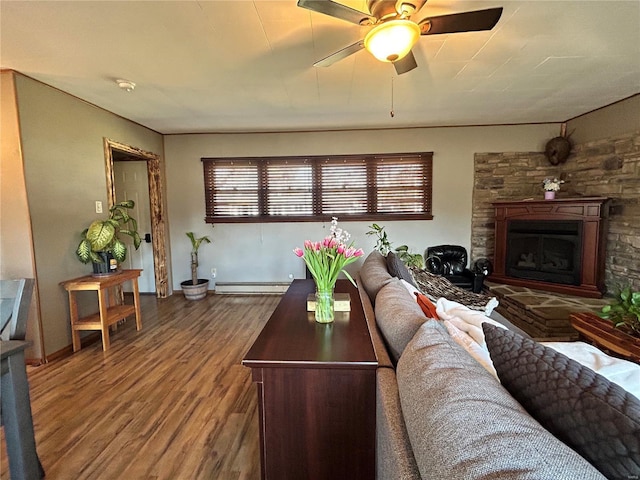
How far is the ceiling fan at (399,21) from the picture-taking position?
1.54 m

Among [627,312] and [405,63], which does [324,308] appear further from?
[627,312]

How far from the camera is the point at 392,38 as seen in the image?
163 centimetres

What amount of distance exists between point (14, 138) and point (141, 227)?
2.44m

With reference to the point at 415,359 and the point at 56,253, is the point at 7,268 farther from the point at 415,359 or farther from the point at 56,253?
the point at 415,359

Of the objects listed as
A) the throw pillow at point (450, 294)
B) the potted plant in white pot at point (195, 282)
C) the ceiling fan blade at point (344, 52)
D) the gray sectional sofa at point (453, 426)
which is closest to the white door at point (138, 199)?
the potted plant in white pot at point (195, 282)

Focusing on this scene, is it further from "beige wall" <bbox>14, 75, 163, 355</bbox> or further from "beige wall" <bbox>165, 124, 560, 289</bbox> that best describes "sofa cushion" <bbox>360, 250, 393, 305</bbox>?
"beige wall" <bbox>14, 75, 163, 355</bbox>

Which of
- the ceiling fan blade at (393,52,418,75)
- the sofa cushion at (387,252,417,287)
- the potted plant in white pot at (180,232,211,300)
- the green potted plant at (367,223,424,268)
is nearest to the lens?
the ceiling fan blade at (393,52,418,75)

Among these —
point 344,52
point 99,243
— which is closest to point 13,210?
point 99,243

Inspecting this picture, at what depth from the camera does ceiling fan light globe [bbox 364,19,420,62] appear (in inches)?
62.1

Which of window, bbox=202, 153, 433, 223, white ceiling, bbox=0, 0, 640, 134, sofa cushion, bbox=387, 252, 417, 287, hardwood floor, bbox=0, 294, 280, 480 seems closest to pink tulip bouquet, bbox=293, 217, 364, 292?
sofa cushion, bbox=387, 252, 417, 287

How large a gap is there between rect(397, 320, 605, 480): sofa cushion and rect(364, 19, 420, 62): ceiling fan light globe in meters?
1.61

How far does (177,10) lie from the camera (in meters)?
1.79

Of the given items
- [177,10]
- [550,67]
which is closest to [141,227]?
[177,10]

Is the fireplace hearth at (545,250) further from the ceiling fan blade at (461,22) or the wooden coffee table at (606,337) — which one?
the ceiling fan blade at (461,22)
